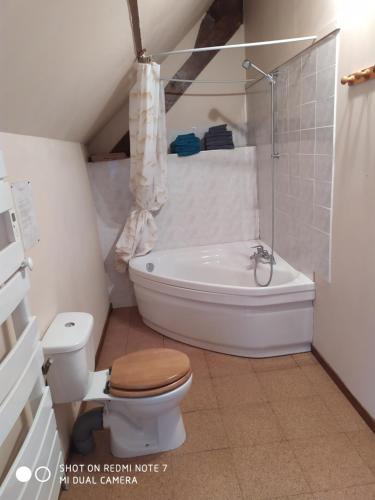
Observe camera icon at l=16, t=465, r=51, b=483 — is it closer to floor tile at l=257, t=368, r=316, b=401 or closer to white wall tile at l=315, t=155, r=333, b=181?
floor tile at l=257, t=368, r=316, b=401

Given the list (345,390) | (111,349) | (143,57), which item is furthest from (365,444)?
(143,57)

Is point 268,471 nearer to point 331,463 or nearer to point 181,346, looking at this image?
point 331,463

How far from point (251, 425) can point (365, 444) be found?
0.55 m

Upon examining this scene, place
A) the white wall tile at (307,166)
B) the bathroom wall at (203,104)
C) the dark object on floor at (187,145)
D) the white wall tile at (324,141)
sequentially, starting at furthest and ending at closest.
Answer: the bathroom wall at (203,104) < the dark object on floor at (187,145) < the white wall tile at (307,166) < the white wall tile at (324,141)

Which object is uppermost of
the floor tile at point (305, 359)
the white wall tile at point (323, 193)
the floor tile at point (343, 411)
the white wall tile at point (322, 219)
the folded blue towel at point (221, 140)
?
the folded blue towel at point (221, 140)

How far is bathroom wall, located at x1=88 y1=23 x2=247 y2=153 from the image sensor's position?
10.8 ft

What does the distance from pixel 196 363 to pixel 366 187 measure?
5.17ft

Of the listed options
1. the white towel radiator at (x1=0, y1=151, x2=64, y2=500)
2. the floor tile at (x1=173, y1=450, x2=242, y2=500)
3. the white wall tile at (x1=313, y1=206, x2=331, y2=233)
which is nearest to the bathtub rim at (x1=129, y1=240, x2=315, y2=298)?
the white wall tile at (x1=313, y1=206, x2=331, y2=233)

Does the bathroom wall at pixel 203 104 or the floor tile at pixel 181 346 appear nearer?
the floor tile at pixel 181 346

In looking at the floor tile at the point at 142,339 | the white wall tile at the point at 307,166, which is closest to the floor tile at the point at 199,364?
the floor tile at the point at 142,339

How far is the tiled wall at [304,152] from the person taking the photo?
200 centimetres

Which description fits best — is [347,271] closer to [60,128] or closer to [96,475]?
[96,475]

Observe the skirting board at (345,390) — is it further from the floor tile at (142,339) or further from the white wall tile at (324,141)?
the white wall tile at (324,141)

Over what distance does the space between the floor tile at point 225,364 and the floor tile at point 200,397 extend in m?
0.11
